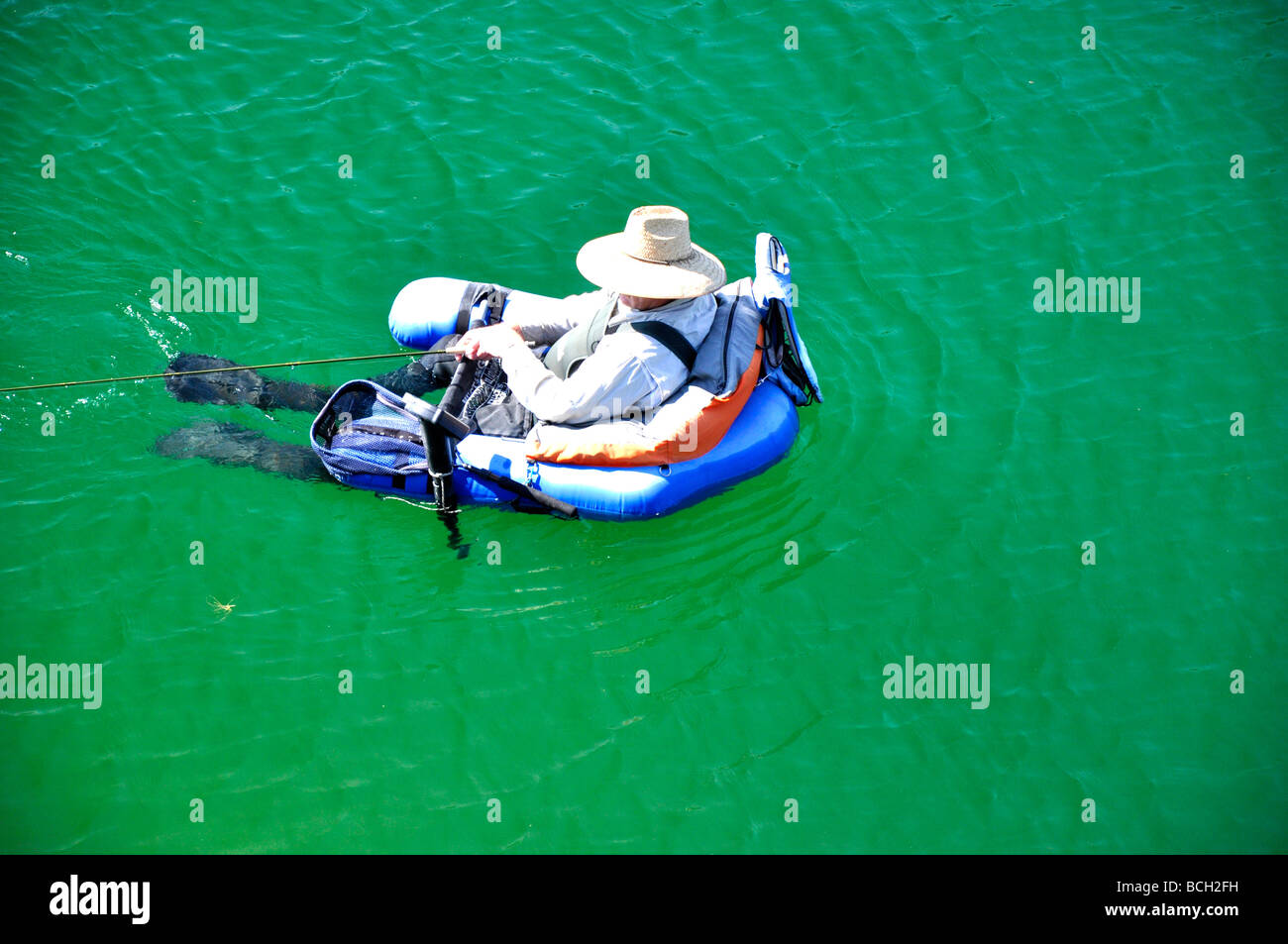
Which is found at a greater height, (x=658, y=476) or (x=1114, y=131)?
(x=1114, y=131)

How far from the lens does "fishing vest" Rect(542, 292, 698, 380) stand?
6395 mm

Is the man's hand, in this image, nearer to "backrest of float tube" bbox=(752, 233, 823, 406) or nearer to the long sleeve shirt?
the long sleeve shirt

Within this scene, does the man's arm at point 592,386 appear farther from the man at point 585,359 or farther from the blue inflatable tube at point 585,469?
the blue inflatable tube at point 585,469

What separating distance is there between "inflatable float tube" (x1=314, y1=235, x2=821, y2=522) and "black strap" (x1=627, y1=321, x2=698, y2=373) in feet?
1.54

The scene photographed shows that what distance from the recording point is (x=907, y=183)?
887 cm

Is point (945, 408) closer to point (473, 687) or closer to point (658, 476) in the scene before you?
point (658, 476)

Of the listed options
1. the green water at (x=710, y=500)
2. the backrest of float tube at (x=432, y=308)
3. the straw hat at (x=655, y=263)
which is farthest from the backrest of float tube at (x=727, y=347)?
the backrest of float tube at (x=432, y=308)

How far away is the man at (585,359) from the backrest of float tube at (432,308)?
12cm

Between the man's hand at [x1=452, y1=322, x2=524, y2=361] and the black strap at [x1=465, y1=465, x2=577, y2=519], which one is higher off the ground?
the man's hand at [x1=452, y1=322, x2=524, y2=361]

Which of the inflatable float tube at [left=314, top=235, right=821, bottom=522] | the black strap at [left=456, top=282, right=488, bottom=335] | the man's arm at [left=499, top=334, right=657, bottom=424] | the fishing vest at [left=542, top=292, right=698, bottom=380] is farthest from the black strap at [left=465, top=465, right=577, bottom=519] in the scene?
the black strap at [left=456, top=282, right=488, bottom=335]

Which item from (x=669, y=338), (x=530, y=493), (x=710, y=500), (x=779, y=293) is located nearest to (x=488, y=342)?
(x=530, y=493)

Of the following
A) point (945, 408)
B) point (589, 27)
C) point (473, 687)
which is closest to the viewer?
point (473, 687)

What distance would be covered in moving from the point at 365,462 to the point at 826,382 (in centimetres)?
296

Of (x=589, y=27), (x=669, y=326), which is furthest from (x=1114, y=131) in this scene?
(x=669, y=326)
